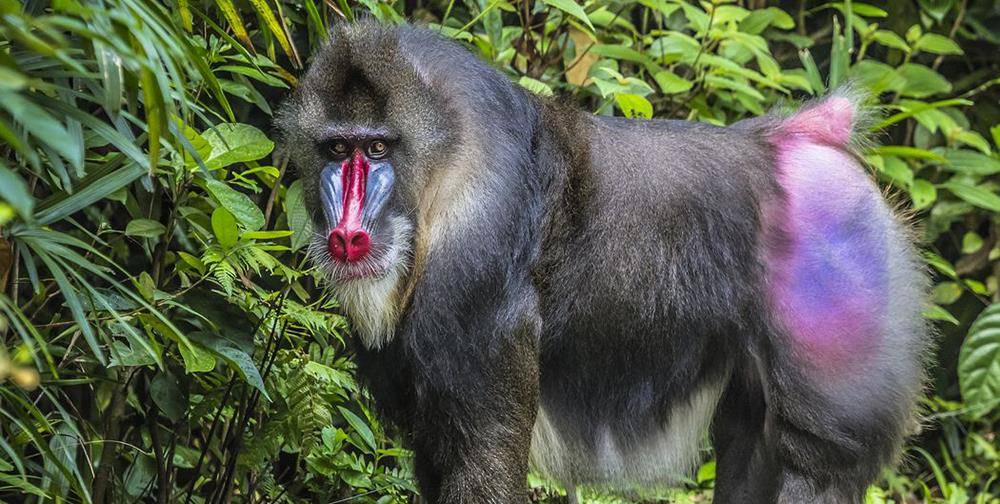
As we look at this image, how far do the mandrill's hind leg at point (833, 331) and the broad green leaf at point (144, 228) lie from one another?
177 centimetres

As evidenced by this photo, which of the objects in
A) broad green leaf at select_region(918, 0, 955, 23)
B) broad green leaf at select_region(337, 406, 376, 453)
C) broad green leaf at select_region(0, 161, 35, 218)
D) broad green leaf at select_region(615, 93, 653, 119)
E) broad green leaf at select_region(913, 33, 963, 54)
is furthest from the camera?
Answer: broad green leaf at select_region(918, 0, 955, 23)

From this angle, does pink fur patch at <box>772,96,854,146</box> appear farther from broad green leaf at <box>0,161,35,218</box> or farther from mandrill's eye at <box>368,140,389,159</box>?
broad green leaf at <box>0,161,35,218</box>

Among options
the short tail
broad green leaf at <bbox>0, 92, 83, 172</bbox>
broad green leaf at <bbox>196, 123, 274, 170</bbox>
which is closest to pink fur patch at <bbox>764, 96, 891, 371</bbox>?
the short tail

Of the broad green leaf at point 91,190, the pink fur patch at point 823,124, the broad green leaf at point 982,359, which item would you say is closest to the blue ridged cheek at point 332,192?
the broad green leaf at point 91,190

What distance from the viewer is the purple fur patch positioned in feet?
12.3

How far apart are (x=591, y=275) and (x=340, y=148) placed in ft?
2.64

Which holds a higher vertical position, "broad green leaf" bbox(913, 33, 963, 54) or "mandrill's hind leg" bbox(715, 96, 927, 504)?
"mandrill's hind leg" bbox(715, 96, 927, 504)

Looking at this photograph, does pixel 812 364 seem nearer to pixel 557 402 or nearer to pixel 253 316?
pixel 557 402

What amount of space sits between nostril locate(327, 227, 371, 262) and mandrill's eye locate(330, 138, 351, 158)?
0.26m

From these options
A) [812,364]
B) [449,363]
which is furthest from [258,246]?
[812,364]

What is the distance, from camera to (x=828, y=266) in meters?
3.76

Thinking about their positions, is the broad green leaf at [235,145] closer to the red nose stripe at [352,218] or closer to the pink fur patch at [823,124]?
the red nose stripe at [352,218]

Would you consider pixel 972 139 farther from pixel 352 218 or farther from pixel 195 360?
pixel 195 360

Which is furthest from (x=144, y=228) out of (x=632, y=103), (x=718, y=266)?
(x=632, y=103)
